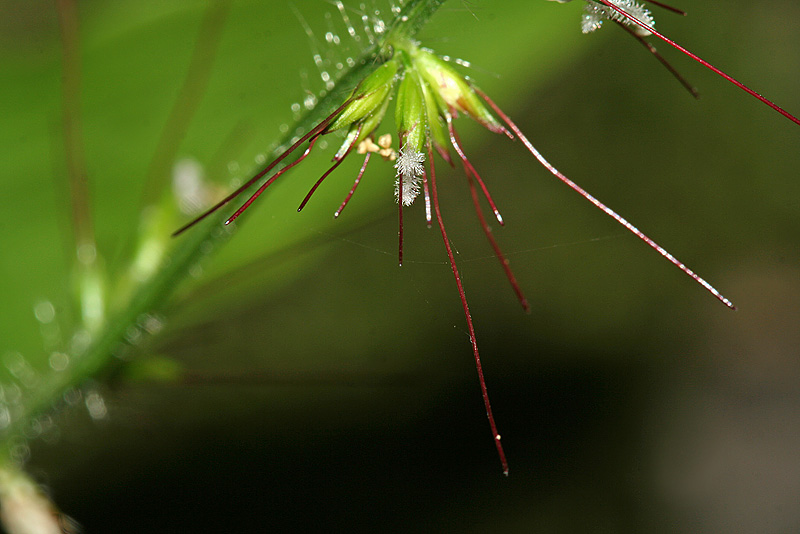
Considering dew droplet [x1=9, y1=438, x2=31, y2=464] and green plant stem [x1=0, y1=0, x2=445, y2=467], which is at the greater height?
green plant stem [x1=0, y1=0, x2=445, y2=467]

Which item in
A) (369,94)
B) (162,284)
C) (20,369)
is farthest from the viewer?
(20,369)

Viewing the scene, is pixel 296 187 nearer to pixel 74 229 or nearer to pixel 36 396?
pixel 74 229

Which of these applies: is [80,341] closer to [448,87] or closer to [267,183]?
[267,183]

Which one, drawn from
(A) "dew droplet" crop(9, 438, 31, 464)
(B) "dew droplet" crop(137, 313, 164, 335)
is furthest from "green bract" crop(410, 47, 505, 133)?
(A) "dew droplet" crop(9, 438, 31, 464)

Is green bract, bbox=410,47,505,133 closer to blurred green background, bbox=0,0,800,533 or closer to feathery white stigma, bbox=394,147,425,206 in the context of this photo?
feathery white stigma, bbox=394,147,425,206

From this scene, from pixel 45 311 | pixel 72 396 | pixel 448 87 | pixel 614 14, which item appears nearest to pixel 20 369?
pixel 45 311
